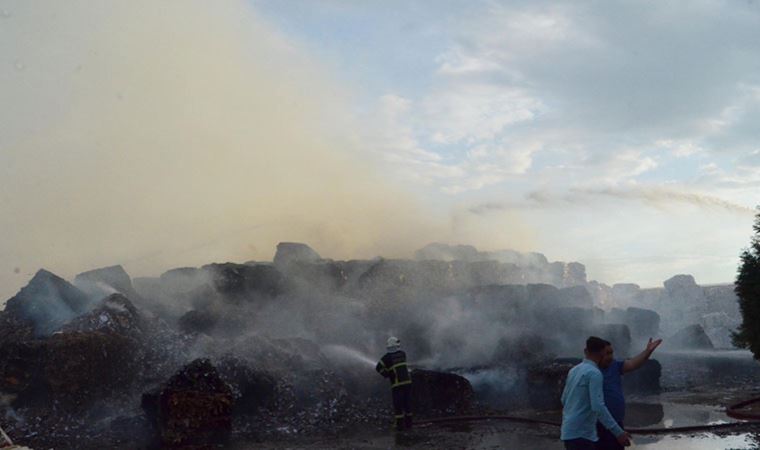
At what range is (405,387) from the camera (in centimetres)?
1247

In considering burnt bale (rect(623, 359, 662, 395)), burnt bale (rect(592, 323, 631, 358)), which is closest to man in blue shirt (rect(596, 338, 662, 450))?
burnt bale (rect(623, 359, 662, 395))

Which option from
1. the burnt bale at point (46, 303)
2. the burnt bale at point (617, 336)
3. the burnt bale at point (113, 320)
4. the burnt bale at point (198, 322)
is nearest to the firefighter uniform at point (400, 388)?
the burnt bale at point (113, 320)

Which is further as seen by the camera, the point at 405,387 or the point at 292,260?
the point at 292,260

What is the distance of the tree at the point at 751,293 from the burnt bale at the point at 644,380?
104 inches

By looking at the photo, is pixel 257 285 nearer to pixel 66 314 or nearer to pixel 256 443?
pixel 66 314

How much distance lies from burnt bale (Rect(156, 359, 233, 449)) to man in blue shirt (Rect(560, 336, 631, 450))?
801cm

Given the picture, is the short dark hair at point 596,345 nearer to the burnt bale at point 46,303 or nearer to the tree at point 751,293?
the tree at point 751,293

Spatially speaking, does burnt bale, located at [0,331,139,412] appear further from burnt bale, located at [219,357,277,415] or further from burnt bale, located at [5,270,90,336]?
burnt bale, located at [219,357,277,415]

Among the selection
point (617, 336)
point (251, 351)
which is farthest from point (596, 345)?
point (617, 336)

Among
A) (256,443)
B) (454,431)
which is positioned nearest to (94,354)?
(256,443)

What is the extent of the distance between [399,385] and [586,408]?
7.00 metres

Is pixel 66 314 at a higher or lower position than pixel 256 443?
higher

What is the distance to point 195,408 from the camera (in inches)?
515

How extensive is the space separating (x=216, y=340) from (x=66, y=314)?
14.8ft
